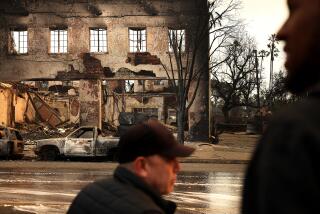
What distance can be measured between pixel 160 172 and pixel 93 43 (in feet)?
103

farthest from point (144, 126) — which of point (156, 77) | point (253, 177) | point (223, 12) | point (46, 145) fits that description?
point (156, 77)

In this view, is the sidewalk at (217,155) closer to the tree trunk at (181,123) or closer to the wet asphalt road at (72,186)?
the tree trunk at (181,123)

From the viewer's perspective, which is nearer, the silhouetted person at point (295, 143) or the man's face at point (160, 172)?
the silhouetted person at point (295, 143)

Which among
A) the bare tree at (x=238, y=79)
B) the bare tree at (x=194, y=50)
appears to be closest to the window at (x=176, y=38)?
the bare tree at (x=194, y=50)

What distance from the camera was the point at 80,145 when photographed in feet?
72.4

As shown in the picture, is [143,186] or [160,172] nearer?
[143,186]

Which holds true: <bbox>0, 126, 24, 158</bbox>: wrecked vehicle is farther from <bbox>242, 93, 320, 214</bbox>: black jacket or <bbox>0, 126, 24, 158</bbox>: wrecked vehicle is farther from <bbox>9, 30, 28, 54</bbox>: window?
<bbox>242, 93, 320, 214</bbox>: black jacket

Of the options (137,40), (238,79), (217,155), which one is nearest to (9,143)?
(217,155)

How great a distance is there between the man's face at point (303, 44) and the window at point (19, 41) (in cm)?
3339

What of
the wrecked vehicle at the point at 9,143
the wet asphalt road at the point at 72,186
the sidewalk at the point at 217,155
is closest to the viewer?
the wet asphalt road at the point at 72,186

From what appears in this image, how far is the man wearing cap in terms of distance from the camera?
235 cm

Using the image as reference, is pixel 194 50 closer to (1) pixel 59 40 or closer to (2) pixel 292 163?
(1) pixel 59 40

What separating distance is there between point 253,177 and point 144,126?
132 centimetres

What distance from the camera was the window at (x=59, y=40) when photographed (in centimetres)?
3344
